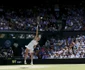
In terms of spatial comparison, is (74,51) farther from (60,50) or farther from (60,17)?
(60,17)

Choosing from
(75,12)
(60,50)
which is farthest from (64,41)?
(75,12)

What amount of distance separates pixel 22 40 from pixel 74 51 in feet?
10.3

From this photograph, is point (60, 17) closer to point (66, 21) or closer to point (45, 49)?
point (66, 21)

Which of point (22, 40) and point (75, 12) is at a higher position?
point (75, 12)

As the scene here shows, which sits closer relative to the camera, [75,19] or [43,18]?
[43,18]

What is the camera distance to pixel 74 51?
16.3m

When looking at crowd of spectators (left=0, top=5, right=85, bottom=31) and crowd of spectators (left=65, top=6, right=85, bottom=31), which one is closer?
crowd of spectators (left=0, top=5, right=85, bottom=31)

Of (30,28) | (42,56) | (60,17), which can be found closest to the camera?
(42,56)

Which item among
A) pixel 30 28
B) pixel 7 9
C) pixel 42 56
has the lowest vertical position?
pixel 42 56

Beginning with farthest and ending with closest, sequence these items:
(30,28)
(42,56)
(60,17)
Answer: (60,17) → (30,28) → (42,56)

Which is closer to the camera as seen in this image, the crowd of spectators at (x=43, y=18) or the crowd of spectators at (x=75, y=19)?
the crowd of spectators at (x=43, y=18)

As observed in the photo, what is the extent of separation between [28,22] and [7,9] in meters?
1.83

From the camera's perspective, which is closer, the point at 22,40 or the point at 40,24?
the point at 22,40

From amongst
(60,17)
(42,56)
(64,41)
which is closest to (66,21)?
(60,17)
